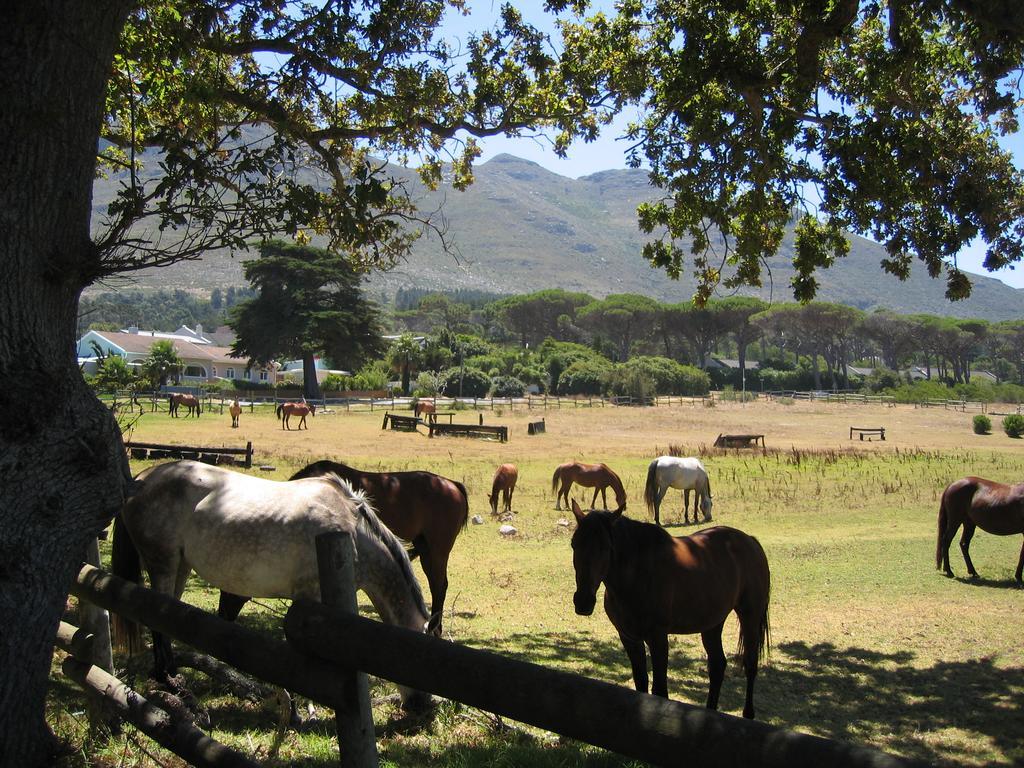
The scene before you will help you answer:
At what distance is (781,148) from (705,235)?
5.57ft

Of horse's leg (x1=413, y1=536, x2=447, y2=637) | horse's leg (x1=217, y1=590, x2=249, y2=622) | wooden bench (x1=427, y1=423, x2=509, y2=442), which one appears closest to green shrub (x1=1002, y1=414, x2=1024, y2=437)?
wooden bench (x1=427, y1=423, x2=509, y2=442)

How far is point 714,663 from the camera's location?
5.42m

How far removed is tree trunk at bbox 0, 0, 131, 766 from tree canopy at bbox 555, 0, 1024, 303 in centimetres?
579

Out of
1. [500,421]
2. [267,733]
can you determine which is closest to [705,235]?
[267,733]

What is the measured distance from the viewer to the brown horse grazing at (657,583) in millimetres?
4824

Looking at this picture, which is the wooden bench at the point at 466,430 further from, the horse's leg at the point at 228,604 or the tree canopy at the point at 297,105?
→ the horse's leg at the point at 228,604

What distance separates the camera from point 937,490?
1933 centimetres

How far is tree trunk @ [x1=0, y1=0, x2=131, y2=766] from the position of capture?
3121 millimetres

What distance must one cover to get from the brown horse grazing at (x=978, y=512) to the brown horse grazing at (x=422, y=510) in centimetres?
754

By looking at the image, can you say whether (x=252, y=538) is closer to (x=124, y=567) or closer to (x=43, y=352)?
(x=124, y=567)

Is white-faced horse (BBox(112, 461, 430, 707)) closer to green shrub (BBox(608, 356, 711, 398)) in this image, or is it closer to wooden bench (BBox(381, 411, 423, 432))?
wooden bench (BBox(381, 411, 423, 432))

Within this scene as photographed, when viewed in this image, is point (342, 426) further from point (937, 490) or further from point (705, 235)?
point (705, 235)

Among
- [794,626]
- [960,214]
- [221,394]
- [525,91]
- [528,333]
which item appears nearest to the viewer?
[960,214]

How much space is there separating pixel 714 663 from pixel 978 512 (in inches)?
304
